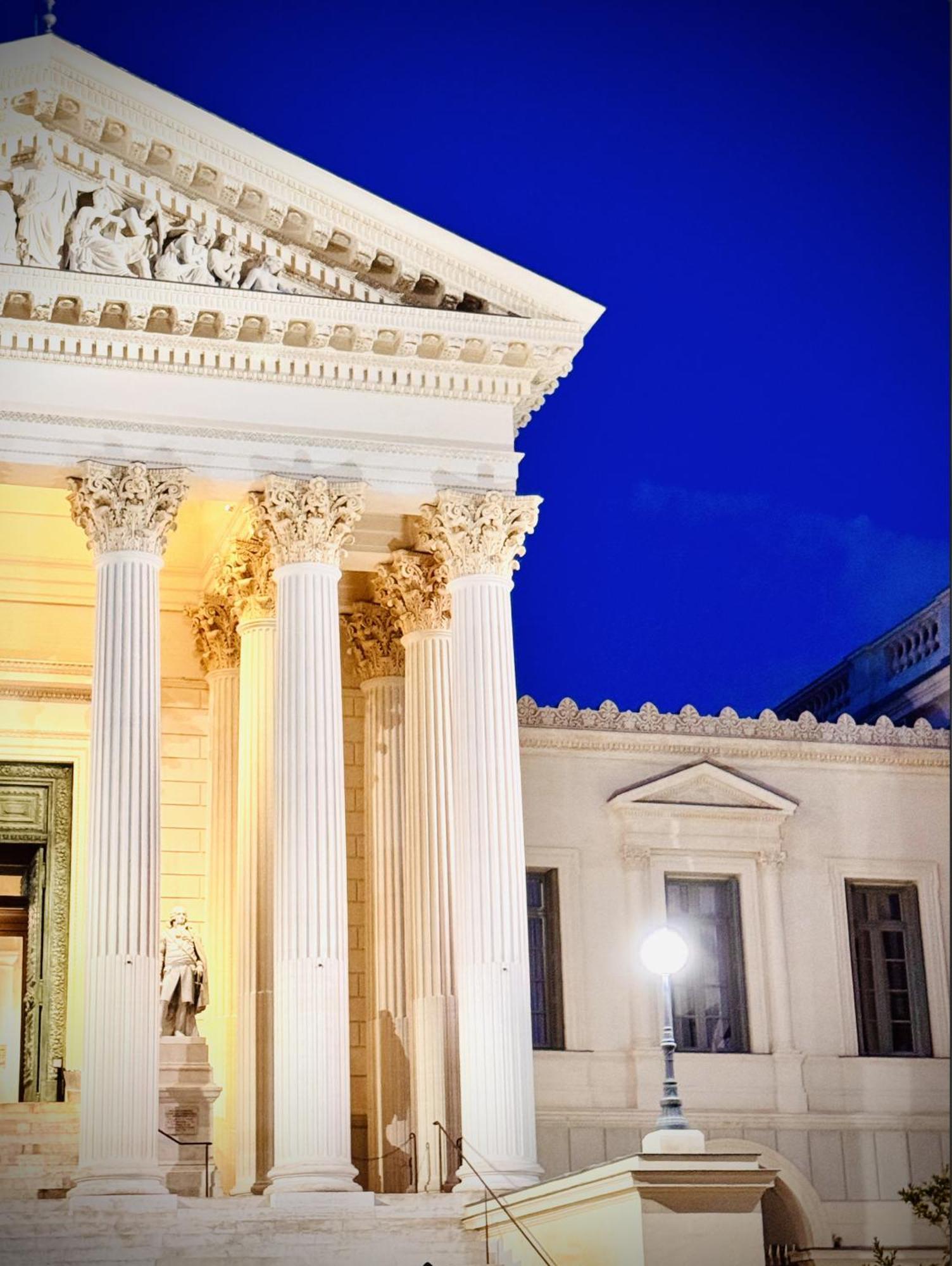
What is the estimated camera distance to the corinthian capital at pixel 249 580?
28.4 metres

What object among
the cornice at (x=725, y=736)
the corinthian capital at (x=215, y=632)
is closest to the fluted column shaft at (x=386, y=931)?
the corinthian capital at (x=215, y=632)

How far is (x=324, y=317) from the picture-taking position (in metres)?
26.6

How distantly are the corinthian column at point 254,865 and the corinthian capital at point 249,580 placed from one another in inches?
0.5

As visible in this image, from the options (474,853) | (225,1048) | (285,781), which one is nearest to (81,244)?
(285,781)

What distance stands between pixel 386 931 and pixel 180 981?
112 inches

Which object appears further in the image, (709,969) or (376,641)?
(709,969)

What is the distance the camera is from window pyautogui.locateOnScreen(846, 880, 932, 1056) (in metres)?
33.3

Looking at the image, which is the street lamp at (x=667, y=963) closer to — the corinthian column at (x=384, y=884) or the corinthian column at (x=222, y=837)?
the corinthian column at (x=384, y=884)

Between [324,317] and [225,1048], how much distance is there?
31.8 ft

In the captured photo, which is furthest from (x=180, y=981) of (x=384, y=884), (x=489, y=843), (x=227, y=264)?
(x=227, y=264)

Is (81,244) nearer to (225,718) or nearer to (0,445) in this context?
(0,445)

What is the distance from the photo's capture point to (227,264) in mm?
26625

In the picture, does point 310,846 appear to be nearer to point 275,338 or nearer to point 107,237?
point 275,338

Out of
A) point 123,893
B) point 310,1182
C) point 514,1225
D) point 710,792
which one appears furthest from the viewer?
point 710,792
